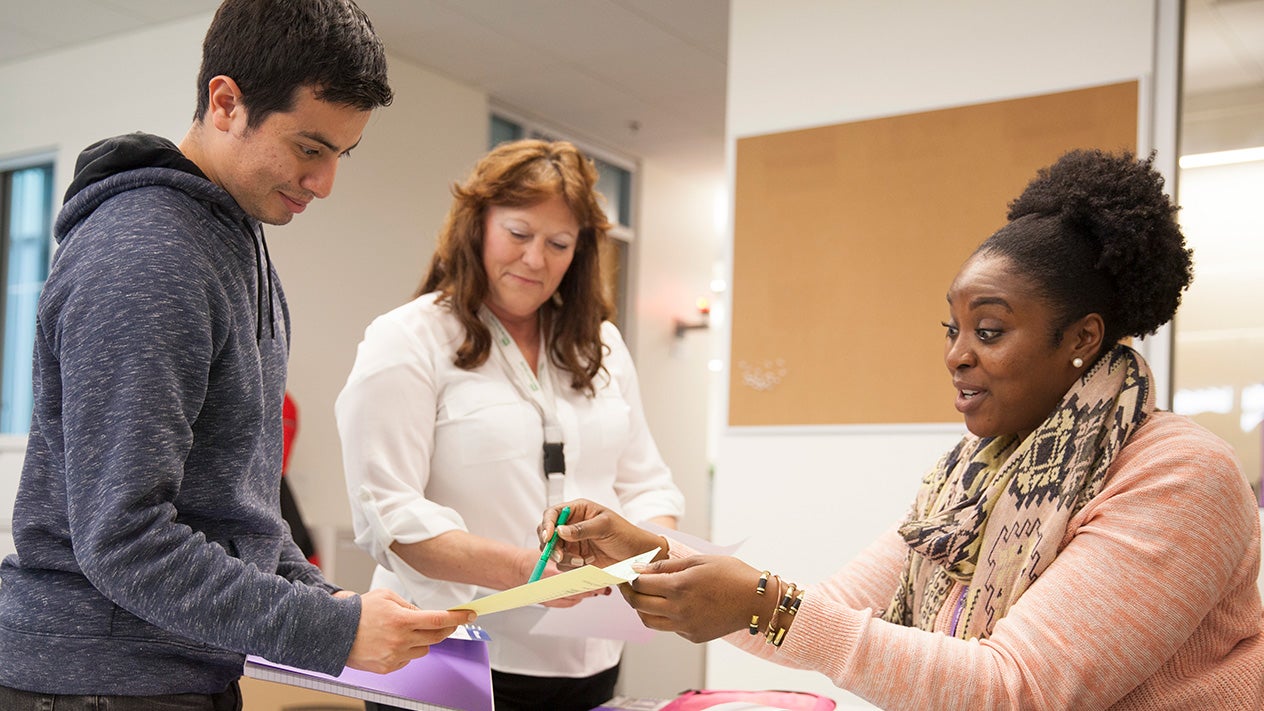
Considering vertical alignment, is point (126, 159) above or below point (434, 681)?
above

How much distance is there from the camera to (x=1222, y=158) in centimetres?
344

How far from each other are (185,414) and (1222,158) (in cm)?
325

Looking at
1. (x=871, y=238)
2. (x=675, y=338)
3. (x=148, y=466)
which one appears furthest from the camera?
(x=675, y=338)

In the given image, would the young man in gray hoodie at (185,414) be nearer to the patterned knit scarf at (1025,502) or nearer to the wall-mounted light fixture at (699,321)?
the patterned knit scarf at (1025,502)

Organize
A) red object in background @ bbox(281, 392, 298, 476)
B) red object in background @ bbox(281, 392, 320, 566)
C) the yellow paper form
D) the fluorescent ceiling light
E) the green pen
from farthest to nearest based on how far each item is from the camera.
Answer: red object in background @ bbox(281, 392, 298, 476) < red object in background @ bbox(281, 392, 320, 566) < the fluorescent ceiling light < the green pen < the yellow paper form

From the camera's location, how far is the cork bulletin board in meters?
3.70

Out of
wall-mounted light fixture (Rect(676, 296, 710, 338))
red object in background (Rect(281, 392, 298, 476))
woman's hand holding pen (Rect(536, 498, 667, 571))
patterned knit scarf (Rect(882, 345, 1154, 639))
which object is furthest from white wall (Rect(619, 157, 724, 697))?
patterned knit scarf (Rect(882, 345, 1154, 639))

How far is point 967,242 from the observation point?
373 cm

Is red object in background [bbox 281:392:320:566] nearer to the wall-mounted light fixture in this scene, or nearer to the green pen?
the green pen

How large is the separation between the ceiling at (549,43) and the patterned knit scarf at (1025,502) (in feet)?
12.3

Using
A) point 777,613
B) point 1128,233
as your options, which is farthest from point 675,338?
point 777,613

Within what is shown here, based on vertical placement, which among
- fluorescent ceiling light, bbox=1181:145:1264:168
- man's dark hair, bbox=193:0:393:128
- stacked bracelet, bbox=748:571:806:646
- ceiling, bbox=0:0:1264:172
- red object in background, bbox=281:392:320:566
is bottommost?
red object in background, bbox=281:392:320:566

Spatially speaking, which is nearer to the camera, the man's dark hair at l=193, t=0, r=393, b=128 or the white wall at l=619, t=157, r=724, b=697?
the man's dark hair at l=193, t=0, r=393, b=128

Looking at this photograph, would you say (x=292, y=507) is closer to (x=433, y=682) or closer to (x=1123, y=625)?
(x=433, y=682)
